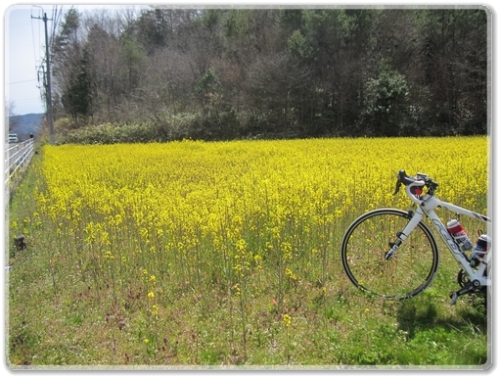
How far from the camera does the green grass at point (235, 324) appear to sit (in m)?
2.40

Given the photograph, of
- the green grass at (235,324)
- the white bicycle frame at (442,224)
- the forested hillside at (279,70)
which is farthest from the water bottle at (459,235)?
the forested hillside at (279,70)

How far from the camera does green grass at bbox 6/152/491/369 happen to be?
2396 mm

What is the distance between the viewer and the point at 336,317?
2.70 meters

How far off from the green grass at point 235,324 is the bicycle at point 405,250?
0.12 meters

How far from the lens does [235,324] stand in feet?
8.77

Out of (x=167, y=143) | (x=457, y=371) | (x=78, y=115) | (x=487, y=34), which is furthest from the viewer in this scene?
(x=167, y=143)

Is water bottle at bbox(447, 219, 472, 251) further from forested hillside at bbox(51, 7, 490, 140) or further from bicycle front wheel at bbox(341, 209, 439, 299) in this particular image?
forested hillside at bbox(51, 7, 490, 140)

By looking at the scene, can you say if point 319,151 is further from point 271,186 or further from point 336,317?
point 336,317

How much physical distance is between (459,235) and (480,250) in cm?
17

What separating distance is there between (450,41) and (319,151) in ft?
8.58

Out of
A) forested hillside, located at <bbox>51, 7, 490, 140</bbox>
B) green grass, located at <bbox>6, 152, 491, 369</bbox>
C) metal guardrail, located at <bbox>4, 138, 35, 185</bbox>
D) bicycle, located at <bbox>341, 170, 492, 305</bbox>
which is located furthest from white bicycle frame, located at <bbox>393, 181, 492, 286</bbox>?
metal guardrail, located at <bbox>4, 138, 35, 185</bbox>

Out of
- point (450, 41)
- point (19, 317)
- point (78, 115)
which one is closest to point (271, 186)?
point (450, 41)

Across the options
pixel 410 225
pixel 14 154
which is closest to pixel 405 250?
pixel 410 225

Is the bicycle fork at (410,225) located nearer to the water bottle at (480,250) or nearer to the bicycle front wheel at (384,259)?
the bicycle front wheel at (384,259)
